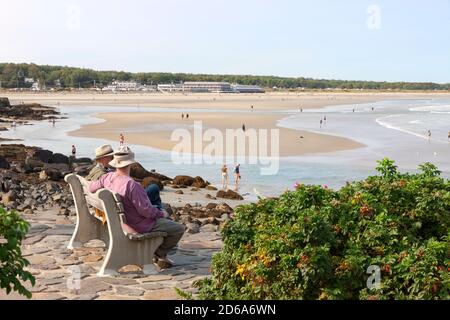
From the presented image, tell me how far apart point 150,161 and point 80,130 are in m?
17.2

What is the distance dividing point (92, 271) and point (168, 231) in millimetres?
896

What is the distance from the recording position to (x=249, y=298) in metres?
3.89

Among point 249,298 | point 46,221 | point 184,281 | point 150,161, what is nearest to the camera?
point 249,298

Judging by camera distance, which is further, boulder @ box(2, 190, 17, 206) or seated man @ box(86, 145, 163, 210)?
boulder @ box(2, 190, 17, 206)

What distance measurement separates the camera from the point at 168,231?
6.39 meters

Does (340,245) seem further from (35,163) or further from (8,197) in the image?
→ (35,163)

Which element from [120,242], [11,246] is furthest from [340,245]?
[120,242]

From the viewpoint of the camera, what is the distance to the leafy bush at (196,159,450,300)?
11.8 ft

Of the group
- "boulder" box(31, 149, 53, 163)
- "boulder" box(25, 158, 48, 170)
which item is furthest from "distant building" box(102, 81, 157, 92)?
"boulder" box(25, 158, 48, 170)

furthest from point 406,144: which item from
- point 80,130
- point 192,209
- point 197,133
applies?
point 192,209

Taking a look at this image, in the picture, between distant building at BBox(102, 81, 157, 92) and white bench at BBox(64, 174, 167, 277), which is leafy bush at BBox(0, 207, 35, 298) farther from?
distant building at BBox(102, 81, 157, 92)

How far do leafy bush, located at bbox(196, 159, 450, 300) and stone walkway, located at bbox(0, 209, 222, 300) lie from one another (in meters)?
1.44
